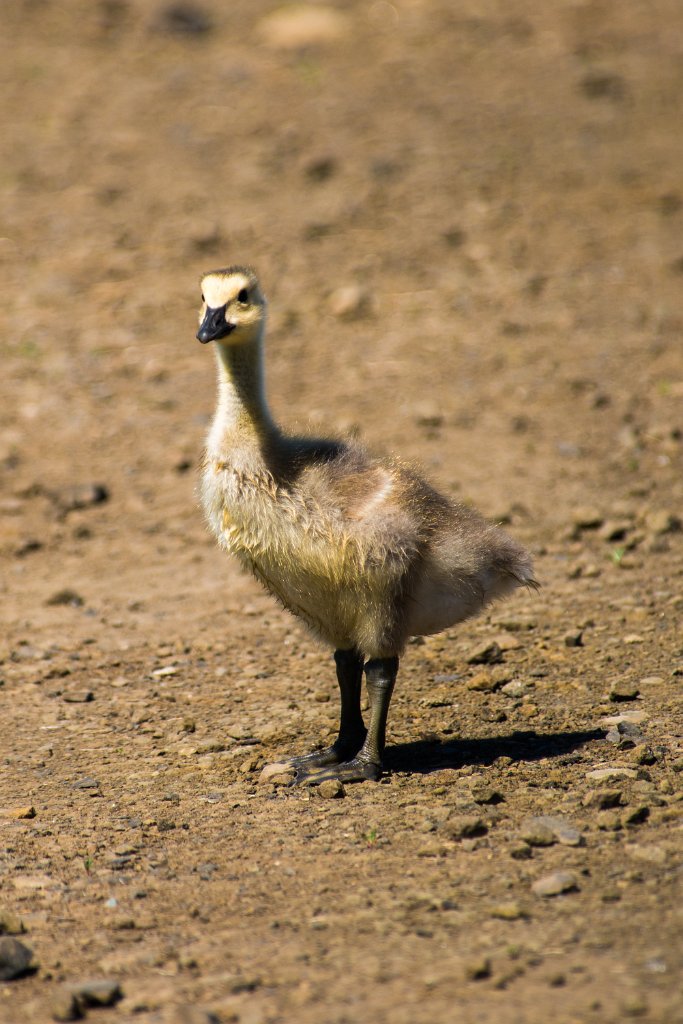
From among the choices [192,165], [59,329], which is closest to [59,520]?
[59,329]

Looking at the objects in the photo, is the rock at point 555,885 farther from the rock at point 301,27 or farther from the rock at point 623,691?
the rock at point 301,27

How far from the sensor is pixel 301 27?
1792 centimetres

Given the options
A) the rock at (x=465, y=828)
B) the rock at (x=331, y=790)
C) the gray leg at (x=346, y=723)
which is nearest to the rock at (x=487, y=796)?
the rock at (x=465, y=828)

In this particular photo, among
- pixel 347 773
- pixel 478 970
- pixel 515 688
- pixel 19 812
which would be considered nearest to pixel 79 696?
pixel 19 812

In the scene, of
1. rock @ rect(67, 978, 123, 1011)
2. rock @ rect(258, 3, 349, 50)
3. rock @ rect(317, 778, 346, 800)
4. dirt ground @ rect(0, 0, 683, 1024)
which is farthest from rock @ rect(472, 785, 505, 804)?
rock @ rect(258, 3, 349, 50)

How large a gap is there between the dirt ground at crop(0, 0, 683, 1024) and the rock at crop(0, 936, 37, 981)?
0.10 ft

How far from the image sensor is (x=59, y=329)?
1260 centimetres

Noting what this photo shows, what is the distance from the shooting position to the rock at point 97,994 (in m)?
4.30

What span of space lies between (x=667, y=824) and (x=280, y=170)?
11304 mm

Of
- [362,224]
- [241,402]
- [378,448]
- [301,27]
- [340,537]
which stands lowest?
[340,537]

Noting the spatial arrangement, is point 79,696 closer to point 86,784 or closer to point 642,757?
point 86,784

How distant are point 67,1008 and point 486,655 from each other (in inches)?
143

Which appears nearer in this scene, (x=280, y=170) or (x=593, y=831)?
(x=593, y=831)

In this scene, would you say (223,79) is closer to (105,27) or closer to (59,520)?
(105,27)
